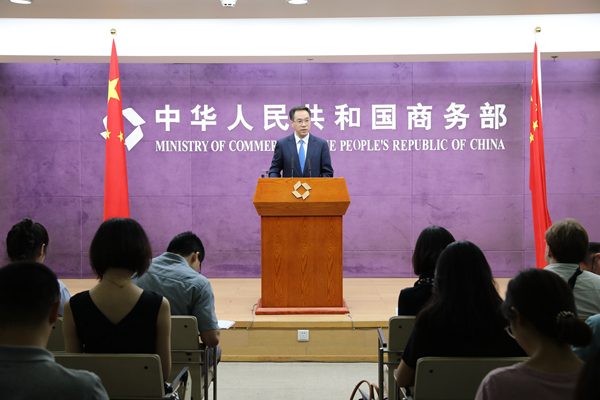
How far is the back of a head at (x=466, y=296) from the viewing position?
70.8 inches

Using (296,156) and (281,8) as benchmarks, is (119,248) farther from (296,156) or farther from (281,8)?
(281,8)

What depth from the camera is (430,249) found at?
250 centimetres

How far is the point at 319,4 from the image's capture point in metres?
5.20

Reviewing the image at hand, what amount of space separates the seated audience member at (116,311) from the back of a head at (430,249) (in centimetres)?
123

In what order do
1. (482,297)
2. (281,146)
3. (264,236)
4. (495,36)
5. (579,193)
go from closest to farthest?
(482,297) → (264,236) → (281,146) → (495,36) → (579,193)

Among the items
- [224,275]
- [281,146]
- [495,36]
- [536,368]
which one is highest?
[495,36]

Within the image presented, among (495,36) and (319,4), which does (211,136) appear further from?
(495,36)

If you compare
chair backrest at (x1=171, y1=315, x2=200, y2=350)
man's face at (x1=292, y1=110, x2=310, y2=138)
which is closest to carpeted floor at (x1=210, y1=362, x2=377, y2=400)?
chair backrest at (x1=171, y1=315, x2=200, y2=350)

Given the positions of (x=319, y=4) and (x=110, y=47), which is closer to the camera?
(x=319, y=4)

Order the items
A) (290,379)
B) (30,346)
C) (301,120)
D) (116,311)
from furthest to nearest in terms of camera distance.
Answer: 1. (301,120)
2. (290,379)
3. (116,311)
4. (30,346)

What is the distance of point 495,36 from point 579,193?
2258 millimetres

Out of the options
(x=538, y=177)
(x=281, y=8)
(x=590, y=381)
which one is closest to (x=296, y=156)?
(x=281, y=8)

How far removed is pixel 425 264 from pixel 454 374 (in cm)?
81

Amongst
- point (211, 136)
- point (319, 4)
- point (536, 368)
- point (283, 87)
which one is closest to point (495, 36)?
point (319, 4)
